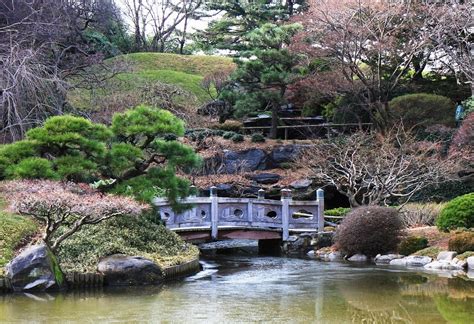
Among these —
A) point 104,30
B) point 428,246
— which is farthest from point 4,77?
point 104,30

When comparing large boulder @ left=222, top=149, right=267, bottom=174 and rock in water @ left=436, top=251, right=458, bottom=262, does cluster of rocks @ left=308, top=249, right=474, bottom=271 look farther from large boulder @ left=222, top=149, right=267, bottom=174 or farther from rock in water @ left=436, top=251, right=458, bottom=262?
large boulder @ left=222, top=149, right=267, bottom=174

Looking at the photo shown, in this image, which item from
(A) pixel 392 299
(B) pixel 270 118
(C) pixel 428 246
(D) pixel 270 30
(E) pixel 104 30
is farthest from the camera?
(E) pixel 104 30

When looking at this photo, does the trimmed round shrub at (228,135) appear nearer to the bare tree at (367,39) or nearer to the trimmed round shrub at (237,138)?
Result: the trimmed round shrub at (237,138)

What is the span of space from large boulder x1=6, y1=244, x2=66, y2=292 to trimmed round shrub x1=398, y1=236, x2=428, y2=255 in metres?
8.60

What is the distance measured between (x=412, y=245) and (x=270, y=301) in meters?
6.73

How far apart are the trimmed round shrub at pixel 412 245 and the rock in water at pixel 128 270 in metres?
6.69

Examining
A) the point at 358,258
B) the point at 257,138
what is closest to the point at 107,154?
the point at 358,258

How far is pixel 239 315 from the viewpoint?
8.57 meters

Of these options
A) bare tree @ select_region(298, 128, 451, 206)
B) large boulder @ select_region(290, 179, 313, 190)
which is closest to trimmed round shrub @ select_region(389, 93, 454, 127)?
bare tree @ select_region(298, 128, 451, 206)

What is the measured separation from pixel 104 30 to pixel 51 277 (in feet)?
93.6

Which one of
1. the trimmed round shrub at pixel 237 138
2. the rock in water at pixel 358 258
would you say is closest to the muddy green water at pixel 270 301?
the rock in water at pixel 358 258

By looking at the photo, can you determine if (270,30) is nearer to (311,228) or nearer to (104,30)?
(311,228)

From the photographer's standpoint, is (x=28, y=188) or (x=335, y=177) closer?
(x=28, y=188)

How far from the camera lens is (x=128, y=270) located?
11.1 m
